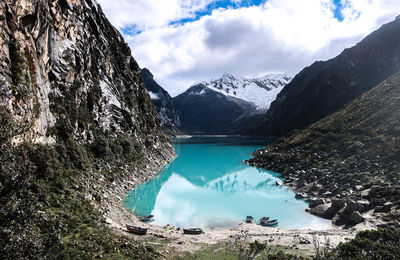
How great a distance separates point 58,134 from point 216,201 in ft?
99.9

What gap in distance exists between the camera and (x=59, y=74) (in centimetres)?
4138

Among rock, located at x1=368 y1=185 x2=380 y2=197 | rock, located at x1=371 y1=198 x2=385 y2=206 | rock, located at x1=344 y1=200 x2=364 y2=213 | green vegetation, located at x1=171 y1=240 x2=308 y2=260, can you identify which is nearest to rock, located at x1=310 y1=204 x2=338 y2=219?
rock, located at x1=344 y1=200 x2=364 y2=213

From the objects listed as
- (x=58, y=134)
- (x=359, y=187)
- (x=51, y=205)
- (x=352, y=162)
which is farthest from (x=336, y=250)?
(x=352, y=162)

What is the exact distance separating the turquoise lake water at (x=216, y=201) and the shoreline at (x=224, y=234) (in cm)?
296

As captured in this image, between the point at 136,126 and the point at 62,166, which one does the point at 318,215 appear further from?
the point at 136,126

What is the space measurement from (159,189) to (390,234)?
43.5 meters

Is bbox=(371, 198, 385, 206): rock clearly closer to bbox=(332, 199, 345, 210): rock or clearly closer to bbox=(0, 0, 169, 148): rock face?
bbox=(332, 199, 345, 210): rock

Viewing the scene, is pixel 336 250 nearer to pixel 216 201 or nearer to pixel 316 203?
pixel 316 203

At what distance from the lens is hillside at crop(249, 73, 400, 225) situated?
34562 mm

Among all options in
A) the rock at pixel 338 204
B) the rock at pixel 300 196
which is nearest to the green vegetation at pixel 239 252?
the rock at pixel 338 204

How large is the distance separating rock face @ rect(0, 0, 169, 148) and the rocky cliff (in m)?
0.15

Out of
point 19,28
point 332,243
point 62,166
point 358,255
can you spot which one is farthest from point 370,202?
point 19,28

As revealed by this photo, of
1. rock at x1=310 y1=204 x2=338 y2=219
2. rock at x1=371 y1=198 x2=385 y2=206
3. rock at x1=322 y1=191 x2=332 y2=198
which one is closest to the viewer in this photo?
rock at x1=371 y1=198 x2=385 y2=206

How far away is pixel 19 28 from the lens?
30.3 m
